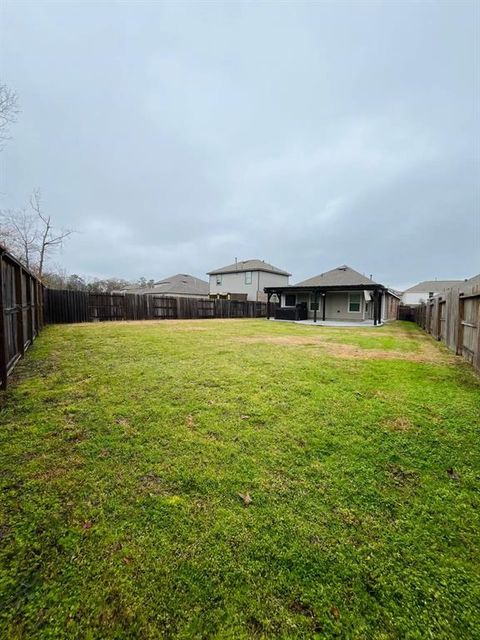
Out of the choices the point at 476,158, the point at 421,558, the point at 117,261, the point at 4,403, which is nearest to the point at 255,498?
the point at 421,558

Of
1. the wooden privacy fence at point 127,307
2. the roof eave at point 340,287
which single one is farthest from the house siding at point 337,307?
the wooden privacy fence at point 127,307

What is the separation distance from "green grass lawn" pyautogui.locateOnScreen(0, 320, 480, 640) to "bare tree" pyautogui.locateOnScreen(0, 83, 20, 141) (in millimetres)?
12393

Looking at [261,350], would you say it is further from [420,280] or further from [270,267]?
[420,280]

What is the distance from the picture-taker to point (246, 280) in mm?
34594

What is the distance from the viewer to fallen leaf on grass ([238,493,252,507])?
2.18 metres

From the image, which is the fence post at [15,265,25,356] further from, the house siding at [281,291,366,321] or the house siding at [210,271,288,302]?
the house siding at [210,271,288,302]

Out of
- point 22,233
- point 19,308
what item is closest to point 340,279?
point 19,308

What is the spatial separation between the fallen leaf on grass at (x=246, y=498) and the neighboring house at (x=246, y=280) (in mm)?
30852

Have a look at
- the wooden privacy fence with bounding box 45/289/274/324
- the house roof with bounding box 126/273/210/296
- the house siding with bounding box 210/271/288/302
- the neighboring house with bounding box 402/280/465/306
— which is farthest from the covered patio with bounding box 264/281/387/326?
the neighboring house with bounding box 402/280/465/306

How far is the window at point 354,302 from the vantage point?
21.6 meters

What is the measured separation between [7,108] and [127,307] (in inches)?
410

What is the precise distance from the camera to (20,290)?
5.97 metres

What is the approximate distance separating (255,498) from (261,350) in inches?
221

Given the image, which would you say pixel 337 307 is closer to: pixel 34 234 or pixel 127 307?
pixel 127 307
